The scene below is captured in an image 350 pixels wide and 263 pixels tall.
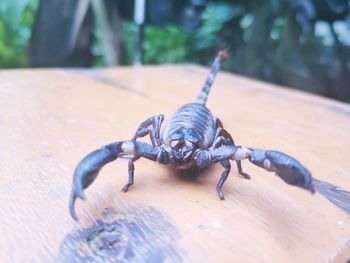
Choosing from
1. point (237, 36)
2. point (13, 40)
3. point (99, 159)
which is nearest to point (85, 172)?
point (99, 159)

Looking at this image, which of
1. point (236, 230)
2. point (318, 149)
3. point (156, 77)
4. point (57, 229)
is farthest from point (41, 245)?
point (156, 77)

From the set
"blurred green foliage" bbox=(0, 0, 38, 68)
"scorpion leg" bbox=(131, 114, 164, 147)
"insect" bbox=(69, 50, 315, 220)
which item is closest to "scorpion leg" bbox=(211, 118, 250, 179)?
"insect" bbox=(69, 50, 315, 220)

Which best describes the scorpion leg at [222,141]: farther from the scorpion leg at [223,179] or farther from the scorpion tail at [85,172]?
the scorpion tail at [85,172]

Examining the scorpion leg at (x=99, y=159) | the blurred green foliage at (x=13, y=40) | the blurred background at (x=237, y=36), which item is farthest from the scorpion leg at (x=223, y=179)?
the blurred green foliage at (x=13, y=40)

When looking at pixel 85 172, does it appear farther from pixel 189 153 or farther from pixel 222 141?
pixel 222 141

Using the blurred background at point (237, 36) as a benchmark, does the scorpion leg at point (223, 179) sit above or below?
above
